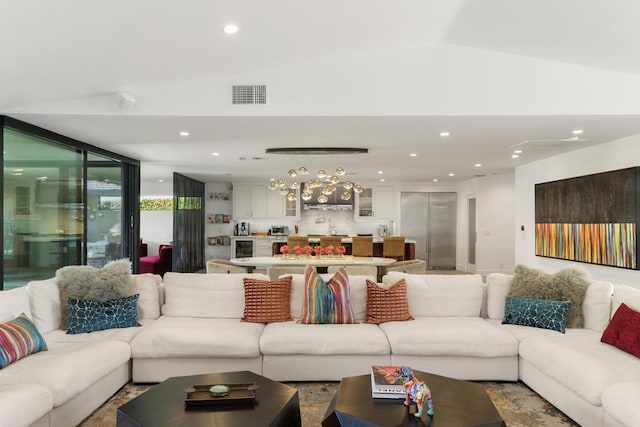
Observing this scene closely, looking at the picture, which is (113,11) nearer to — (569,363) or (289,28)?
(289,28)

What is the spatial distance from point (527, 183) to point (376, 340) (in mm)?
5538

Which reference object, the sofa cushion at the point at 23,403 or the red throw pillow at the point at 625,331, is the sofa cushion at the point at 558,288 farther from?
the sofa cushion at the point at 23,403

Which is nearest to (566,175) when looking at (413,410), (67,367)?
(413,410)

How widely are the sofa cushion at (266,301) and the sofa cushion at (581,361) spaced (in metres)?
1.97

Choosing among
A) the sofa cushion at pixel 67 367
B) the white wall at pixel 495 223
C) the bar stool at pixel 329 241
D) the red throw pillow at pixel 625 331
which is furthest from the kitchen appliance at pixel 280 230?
the red throw pillow at pixel 625 331

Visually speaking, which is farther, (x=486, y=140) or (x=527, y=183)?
(x=527, y=183)

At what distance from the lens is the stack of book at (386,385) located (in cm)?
230

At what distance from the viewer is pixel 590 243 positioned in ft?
18.7

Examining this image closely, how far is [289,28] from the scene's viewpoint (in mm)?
3350

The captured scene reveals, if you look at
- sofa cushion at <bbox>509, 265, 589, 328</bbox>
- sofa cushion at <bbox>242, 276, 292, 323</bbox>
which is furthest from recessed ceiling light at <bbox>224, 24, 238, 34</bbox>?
sofa cushion at <bbox>509, 265, 589, 328</bbox>

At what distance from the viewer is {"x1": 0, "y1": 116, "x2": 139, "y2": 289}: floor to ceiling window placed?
423 cm

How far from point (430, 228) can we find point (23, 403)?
32.3 ft

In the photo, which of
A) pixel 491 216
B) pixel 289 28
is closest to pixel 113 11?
pixel 289 28

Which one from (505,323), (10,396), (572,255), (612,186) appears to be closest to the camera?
(10,396)
